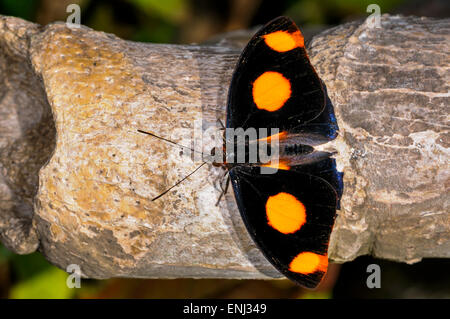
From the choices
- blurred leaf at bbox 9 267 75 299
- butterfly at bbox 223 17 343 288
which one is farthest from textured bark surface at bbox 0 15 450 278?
blurred leaf at bbox 9 267 75 299

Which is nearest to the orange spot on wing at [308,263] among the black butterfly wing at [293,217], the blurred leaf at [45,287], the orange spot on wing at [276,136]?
the black butterfly wing at [293,217]

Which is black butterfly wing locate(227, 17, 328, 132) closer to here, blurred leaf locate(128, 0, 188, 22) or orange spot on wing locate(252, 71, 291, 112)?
orange spot on wing locate(252, 71, 291, 112)

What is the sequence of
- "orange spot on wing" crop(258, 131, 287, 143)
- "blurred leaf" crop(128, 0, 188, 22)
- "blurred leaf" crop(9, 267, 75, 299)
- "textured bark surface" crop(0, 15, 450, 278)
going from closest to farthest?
1. "textured bark surface" crop(0, 15, 450, 278)
2. "orange spot on wing" crop(258, 131, 287, 143)
3. "blurred leaf" crop(9, 267, 75, 299)
4. "blurred leaf" crop(128, 0, 188, 22)

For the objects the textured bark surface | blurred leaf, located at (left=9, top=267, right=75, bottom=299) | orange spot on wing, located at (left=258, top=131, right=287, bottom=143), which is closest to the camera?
the textured bark surface

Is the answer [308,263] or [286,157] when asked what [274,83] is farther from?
[308,263]

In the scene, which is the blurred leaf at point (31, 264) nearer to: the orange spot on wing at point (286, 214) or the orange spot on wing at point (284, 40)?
the orange spot on wing at point (286, 214)

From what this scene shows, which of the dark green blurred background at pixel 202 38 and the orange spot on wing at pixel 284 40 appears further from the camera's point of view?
the dark green blurred background at pixel 202 38

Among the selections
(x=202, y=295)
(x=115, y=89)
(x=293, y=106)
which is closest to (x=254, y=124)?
(x=293, y=106)

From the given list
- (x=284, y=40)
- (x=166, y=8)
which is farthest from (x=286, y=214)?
(x=166, y=8)
